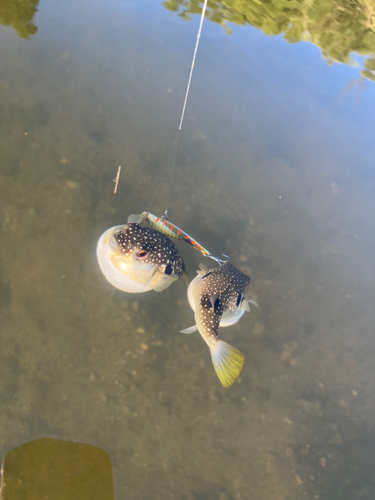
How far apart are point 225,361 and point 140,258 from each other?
4.28 feet

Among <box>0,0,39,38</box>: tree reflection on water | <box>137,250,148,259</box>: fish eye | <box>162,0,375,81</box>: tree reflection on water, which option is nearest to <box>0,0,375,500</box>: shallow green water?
<box>0,0,39,38</box>: tree reflection on water

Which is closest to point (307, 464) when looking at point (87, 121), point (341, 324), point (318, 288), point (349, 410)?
point (349, 410)

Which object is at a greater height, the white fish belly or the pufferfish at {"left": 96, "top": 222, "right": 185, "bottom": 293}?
the pufferfish at {"left": 96, "top": 222, "right": 185, "bottom": 293}

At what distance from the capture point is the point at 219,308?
8.64 feet

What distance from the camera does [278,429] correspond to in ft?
10.9

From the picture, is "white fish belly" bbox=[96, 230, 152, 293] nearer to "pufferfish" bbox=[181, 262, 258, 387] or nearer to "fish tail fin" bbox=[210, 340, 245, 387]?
"pufferfish" bbox=[181, 262, 258, 387]

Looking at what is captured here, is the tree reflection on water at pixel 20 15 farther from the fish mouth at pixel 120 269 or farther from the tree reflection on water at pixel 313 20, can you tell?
the fish mouth at pixel 120 269

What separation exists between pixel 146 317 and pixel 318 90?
14.5ft

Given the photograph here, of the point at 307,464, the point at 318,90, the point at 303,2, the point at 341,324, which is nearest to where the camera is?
the point at 307,464

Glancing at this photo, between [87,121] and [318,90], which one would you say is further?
[318,90]

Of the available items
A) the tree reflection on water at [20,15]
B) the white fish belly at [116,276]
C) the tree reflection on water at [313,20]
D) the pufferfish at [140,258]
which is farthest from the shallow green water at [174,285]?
the tree reflection on water at [313,20]

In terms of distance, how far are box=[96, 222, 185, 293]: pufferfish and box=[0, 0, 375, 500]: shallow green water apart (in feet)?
1.85

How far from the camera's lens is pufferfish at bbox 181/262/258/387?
254 centimetres

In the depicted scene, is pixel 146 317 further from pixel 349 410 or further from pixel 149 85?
pixel 149 85
